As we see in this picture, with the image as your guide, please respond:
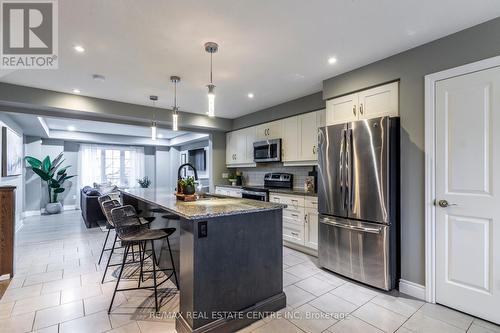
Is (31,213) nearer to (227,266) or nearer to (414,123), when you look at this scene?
(227,266)

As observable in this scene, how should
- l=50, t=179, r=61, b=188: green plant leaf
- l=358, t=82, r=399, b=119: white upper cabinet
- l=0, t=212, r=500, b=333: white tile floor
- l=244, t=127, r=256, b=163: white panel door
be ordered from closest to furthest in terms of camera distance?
l=0, t=212, r=500, b=333: white tile floor → l=358, t=82, r=399, b=119: white upper cabinet → l=244, t=127, r=256, b=163: white panel door → l=50, t=179, r=61, b=188: green plant leaf

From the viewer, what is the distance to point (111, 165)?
8.83 meters

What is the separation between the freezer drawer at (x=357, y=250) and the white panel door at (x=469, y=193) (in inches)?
17.6

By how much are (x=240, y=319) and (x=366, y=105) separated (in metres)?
2.58

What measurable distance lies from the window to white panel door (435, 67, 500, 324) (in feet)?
30.1

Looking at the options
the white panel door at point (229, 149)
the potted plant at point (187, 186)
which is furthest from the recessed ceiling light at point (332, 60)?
the white panel door at point (229, 149)

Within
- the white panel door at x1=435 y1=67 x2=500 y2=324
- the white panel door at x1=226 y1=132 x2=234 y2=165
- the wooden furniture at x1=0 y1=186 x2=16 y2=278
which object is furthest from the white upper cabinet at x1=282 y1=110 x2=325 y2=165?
the wooden furniture at x1=0 y1=186 x2=16 y2=278

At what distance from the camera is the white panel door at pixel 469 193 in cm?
203

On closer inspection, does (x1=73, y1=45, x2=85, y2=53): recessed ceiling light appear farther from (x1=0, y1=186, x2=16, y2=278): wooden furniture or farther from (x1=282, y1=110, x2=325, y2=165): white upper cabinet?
(x1=282, y1=110, x2=325, y2=165): white upper cabinet

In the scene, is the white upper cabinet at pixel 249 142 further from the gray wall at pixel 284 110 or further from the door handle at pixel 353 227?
the door handle at pixel 353 227

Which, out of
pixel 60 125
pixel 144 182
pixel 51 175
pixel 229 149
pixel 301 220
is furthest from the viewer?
pixel 144 182

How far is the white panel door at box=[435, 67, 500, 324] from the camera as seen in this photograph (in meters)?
2.03

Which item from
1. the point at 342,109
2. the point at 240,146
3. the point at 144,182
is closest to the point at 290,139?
the point at 342,109

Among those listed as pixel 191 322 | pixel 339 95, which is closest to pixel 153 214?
pixel 191 322
